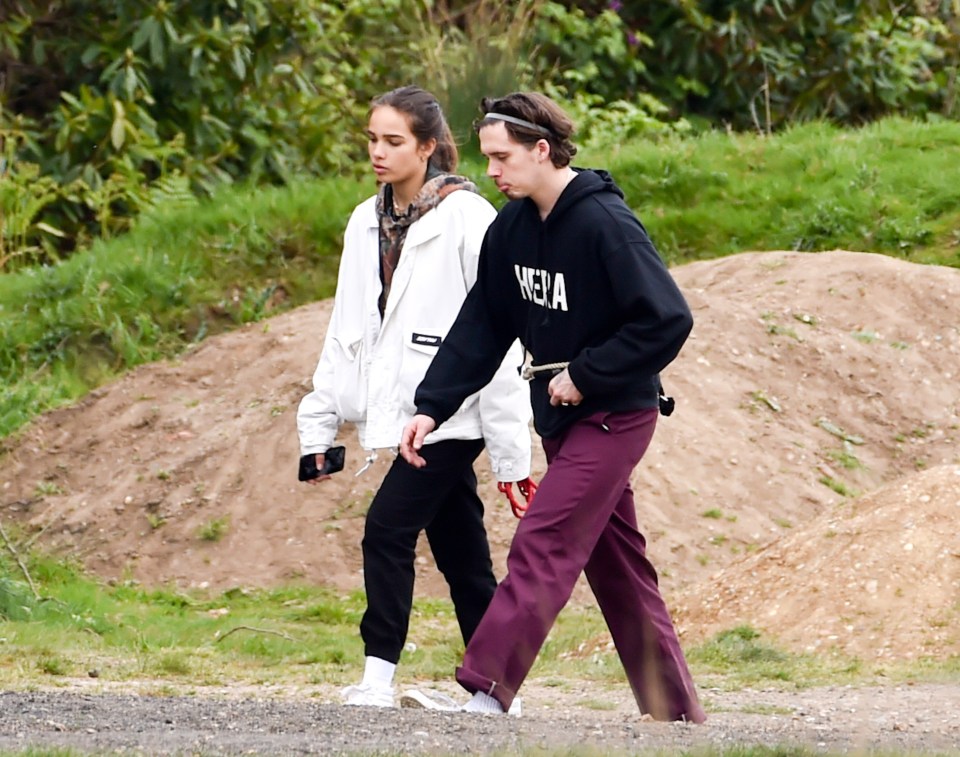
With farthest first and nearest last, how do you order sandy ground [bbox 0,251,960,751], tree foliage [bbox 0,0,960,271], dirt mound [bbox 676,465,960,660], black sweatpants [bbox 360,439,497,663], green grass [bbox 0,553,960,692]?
tree foliage [bbox 0,0,960,271] < sandy ground [bbox 0,251,960,751] < dirt mound [bbox 676,465,960,660] < green grass [bbox 0,553,960,692] < black sweatpants [bbox 360,439,497,663]

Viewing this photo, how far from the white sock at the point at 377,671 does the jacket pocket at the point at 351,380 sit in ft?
2.39

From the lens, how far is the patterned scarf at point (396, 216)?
5512 mm

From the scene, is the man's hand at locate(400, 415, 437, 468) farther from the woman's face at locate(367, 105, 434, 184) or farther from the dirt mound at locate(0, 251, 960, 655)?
the dirt mound at locate(0, 251, 960, 655)

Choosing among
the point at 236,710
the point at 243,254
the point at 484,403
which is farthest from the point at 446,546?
the point at 243,254

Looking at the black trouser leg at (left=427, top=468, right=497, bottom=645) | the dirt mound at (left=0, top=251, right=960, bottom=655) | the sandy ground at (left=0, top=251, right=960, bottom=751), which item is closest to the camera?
the black trouser leg at (left=427, top=468, right=497, bottom=645)

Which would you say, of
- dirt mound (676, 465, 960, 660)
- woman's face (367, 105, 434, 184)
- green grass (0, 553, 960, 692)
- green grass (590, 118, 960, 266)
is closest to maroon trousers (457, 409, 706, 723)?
woman's face (367, 105, 434, 184)

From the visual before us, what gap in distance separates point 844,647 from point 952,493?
1.03m

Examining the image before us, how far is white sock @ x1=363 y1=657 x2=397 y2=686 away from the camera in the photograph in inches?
215

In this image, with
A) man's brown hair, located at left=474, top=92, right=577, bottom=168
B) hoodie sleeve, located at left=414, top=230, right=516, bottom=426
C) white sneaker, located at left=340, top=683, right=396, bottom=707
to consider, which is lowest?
white sneaker, located at left=340, top=683, right=396, bottom=707

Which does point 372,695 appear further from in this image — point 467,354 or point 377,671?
point 467,354

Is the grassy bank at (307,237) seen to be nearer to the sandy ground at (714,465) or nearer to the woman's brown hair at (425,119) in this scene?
the sandy ground at (714,465)

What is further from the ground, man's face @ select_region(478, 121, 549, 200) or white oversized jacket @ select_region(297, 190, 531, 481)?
man's face @ select_region(478, 121, 549, 200)

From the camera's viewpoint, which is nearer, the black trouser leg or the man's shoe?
the man's shoe

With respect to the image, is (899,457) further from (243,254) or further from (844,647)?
(243,254)
